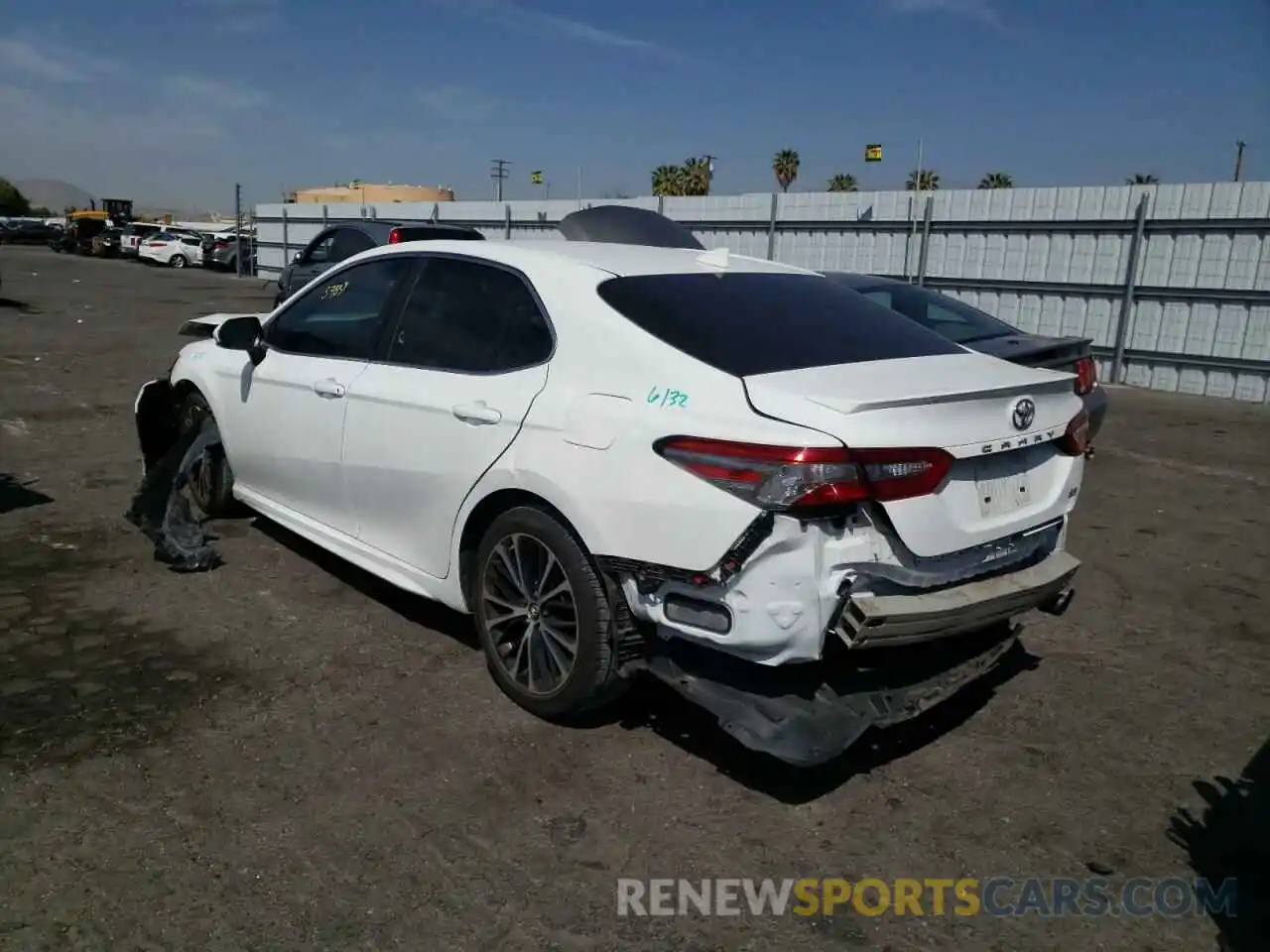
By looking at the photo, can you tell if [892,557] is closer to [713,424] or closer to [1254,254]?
[713,424]

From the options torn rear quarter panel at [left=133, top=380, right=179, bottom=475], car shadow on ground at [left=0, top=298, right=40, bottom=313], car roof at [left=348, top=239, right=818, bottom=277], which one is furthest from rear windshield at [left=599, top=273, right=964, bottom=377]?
car shadow on ground at [left=0, top=298, right=40, bottom=313]

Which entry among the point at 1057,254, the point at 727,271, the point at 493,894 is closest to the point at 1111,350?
the point at 1057,254

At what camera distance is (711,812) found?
3.05 m

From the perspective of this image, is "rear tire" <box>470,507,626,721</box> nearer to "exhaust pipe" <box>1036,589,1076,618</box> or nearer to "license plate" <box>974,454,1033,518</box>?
"license plate" <box>974,454,1033,518</box>

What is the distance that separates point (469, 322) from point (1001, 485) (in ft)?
6.69

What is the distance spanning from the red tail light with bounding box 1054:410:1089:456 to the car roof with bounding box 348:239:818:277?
4.37 feet

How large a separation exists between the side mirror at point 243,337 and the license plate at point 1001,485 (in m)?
3.44

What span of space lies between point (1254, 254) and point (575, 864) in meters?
12.8

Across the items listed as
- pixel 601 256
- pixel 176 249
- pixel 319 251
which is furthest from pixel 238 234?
pixel 601 256

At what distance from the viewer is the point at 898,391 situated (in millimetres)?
2975

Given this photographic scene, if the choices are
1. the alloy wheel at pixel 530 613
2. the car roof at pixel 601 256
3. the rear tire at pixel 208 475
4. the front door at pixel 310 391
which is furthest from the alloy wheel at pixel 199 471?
the alloy wheel at pixel 530 613

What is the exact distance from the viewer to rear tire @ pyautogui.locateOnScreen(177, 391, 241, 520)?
5523 mm

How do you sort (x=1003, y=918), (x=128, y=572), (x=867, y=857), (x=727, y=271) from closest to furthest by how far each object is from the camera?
(x=1003, y=918)
(x=867, y=857)
(x=727, y=271)
(x=128, y=572)

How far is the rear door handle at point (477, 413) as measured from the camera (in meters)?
3.50
